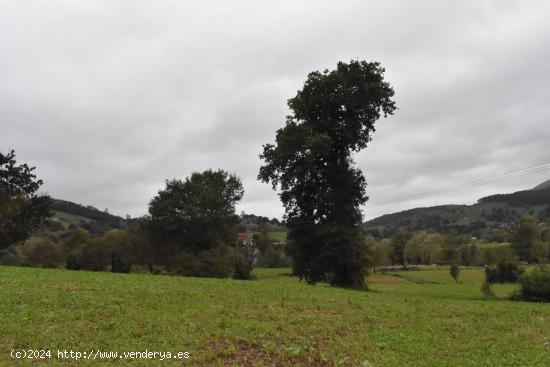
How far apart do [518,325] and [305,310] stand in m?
8.17

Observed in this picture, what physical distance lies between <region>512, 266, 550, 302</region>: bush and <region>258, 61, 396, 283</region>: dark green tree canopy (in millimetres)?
13120

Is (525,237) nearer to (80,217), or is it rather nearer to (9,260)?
(9,260)

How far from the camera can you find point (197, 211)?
69875 mm

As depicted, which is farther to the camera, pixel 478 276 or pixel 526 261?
pixel 526 261

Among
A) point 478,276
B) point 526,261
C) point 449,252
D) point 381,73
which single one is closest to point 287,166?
point 381,73

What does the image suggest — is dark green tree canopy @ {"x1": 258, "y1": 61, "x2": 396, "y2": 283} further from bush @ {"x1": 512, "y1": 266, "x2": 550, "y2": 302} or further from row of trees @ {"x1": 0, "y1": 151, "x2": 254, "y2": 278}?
row of trees @ {"x1": 0, "y1": 151, "x2": 254, "y2": 278}

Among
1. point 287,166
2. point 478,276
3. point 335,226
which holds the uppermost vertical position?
point 287,166

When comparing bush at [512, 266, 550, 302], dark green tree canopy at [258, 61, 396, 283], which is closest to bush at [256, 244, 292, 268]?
dark green tree canopy at [258, 61, 396, 283]

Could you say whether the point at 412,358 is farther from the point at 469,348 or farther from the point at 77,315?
the point at 77,315

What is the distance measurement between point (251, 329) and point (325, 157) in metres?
28.9

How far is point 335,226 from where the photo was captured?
38344mm

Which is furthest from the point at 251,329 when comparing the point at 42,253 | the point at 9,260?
→ the point at 42,253

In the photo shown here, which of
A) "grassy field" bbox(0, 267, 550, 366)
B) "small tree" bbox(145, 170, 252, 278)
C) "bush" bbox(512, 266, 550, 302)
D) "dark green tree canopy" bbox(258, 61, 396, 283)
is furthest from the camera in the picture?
"small tree" bbox(145, 170, 252, 278)

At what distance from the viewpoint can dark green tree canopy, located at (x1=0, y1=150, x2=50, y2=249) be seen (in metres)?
58.7
